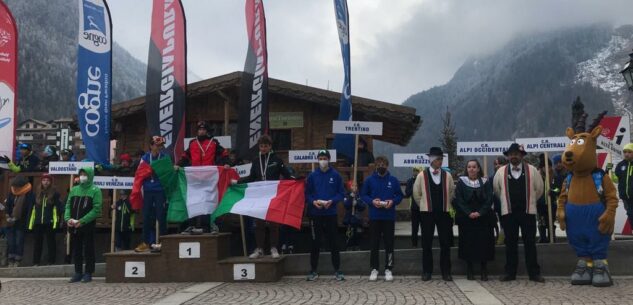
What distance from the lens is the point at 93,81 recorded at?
38.8 feet

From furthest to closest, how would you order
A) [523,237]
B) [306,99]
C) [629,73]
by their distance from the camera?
[306,99] < [629,73] < [523,237]

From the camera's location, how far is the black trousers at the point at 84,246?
30.1ft

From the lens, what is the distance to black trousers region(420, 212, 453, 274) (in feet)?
26.9

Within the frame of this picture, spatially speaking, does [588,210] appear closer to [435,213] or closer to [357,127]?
[435,213]

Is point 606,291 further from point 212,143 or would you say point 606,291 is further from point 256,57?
point 256,57

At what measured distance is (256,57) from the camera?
11.1m

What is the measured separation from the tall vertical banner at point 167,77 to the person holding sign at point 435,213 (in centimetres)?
530

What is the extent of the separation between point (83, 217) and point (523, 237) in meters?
7.09

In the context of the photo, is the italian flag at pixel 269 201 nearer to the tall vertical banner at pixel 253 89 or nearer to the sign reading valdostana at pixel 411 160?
the tall vertical banner at pixel 253 89

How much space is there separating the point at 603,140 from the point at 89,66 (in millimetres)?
10466

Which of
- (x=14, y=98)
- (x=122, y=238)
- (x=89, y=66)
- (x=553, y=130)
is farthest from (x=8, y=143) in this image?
(x=553, y=130)

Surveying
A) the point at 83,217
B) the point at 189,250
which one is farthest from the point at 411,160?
the point at 83,217

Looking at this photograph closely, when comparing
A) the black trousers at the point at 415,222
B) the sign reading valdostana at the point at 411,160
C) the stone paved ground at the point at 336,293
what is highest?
the sign reading valdostana at the point at 411,160

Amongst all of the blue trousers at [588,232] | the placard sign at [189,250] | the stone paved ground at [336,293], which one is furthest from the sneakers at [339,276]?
the blue trousers at [588,232]
